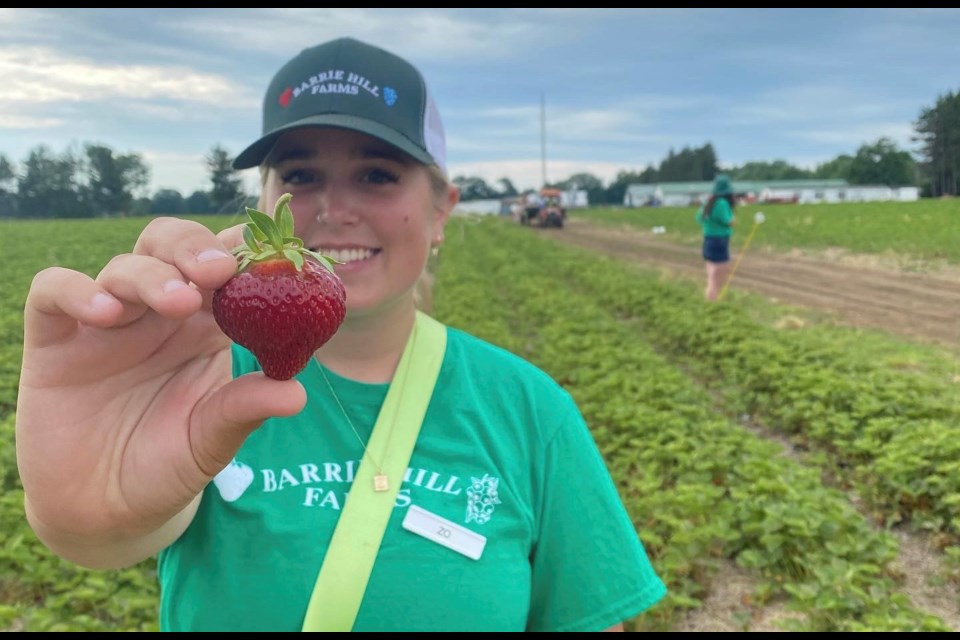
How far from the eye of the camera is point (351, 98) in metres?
1.51

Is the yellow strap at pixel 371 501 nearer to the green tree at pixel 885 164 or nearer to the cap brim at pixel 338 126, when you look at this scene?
the cap brim at pixel 338 126

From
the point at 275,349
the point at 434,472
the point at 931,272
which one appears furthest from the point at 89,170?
the point at 931,272

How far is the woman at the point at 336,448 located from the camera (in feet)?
3.48

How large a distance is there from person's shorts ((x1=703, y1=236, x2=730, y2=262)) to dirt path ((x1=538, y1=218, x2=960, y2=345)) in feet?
5.63

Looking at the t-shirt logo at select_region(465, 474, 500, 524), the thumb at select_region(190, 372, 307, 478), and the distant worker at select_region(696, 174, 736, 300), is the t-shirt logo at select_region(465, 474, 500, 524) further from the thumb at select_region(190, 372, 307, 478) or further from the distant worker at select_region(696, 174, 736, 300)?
the distant worker at select_region(696, 174, 736, 300)

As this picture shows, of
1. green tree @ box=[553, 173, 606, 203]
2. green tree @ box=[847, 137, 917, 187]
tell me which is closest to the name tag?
green tree @ box=[847, 137, 917, 187]

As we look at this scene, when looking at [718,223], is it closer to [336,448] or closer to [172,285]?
[336,448]

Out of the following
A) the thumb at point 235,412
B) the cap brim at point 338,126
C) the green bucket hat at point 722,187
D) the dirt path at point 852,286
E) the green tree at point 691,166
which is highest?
the green tree at point 691,166

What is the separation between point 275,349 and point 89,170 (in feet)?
12.4

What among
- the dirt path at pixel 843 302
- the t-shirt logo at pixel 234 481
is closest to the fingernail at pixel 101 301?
the t-shirt logo at pixel 234 481

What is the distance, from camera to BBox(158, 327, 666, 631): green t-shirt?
136 centimetres

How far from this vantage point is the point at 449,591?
4.54 ft
